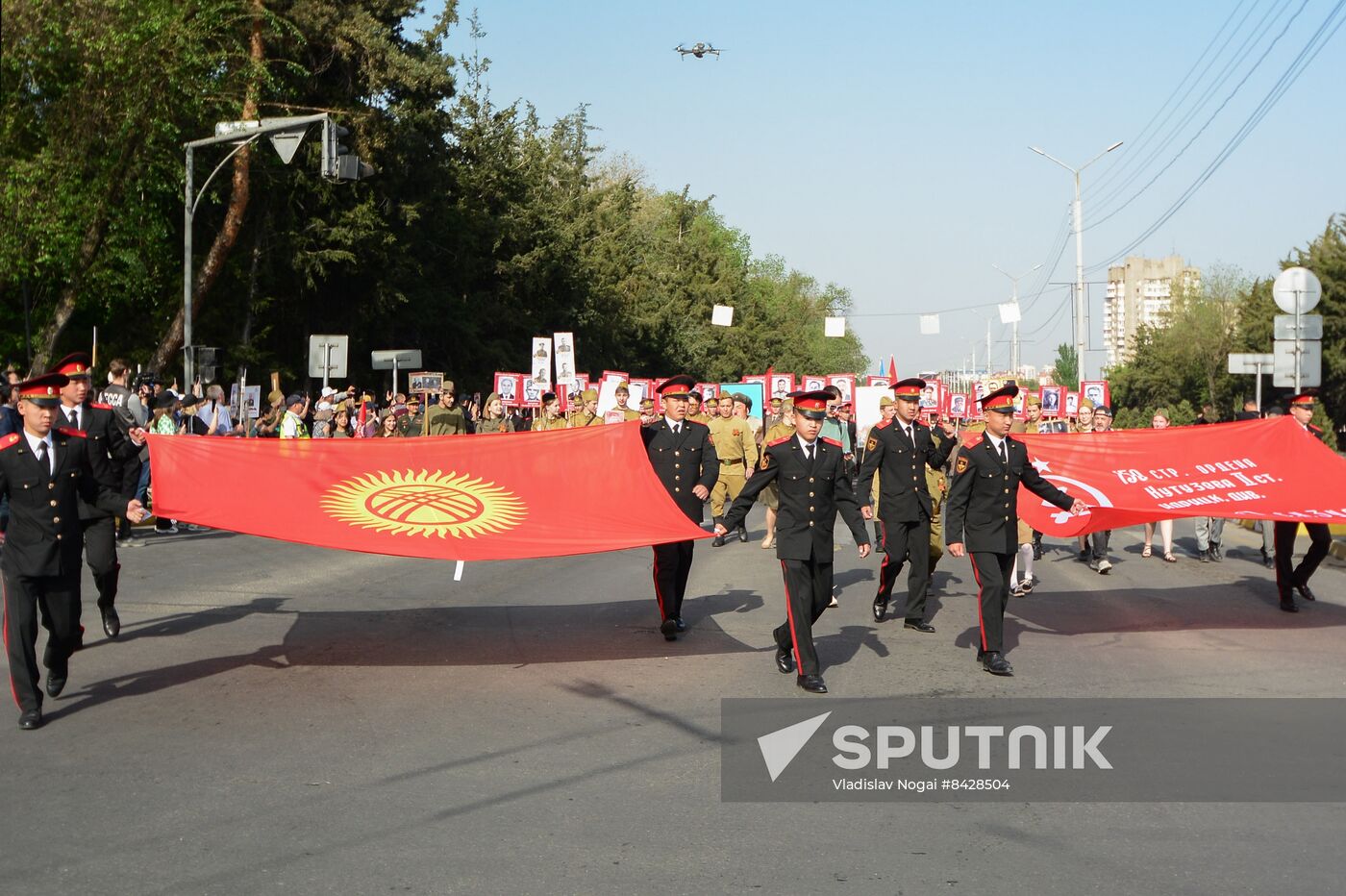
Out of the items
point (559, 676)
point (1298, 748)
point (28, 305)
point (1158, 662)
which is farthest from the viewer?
point (28, 305)

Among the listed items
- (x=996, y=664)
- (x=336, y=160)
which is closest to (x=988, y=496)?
(x=996, y=664)

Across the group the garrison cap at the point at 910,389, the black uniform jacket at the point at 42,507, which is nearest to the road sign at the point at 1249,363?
the garrison cap at the point at 910,389

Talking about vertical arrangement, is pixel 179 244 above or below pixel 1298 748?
above

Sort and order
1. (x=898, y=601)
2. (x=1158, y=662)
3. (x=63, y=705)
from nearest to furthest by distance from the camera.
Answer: (x=63, y=705) < (x=1158, y=662) < (x=898, y=601)

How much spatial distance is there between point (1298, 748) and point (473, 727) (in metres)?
4.37

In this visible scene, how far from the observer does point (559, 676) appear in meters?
9.15

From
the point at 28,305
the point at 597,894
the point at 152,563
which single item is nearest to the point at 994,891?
the point at 597,894

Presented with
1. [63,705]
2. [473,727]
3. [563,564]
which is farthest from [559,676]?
[563,564]

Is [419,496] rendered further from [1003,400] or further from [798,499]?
[1003,400]

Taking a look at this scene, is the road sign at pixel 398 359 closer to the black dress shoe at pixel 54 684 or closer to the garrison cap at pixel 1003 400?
the garrison cap at pixel 1003 400

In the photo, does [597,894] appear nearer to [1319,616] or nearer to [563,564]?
[1319,616]

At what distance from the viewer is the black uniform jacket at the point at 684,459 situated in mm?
11289

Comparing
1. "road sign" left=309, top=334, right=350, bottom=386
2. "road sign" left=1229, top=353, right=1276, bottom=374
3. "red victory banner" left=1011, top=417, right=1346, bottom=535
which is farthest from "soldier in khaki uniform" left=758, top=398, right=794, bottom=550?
"road sign" left=1229, top=353, right=1276, bottom=374

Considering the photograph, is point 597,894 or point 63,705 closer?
point 597,894
